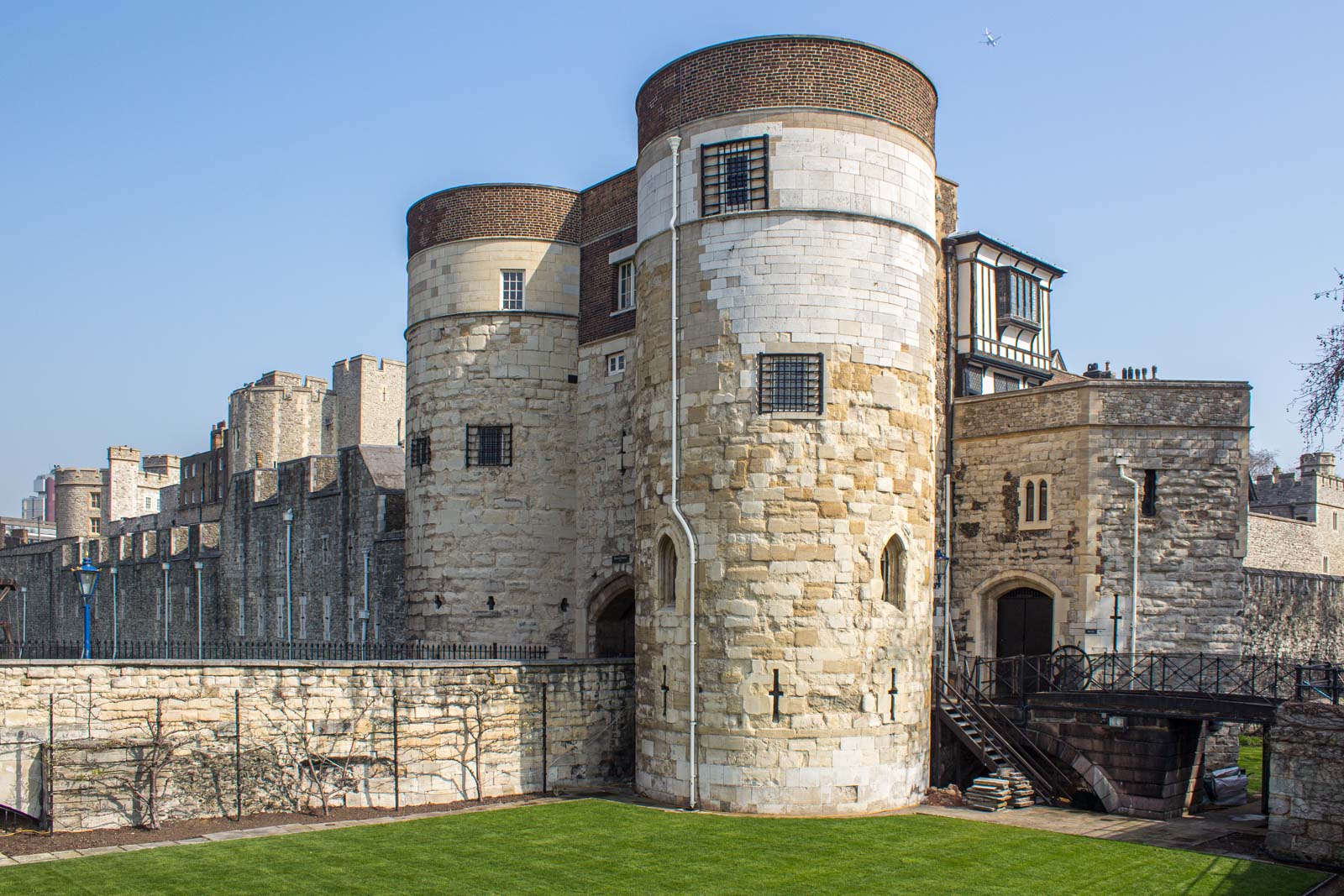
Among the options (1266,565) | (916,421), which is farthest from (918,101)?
(1266,565)

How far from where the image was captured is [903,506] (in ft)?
64.7

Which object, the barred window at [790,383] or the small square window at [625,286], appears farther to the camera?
the small square window at [625,286]

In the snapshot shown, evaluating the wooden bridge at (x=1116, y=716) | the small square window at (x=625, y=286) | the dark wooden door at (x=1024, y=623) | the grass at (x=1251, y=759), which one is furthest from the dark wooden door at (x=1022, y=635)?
the small square window at (x=625, y=286)

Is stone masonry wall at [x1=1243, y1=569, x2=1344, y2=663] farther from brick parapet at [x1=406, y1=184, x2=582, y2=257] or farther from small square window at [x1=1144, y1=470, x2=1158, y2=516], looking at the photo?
brick parapet at [x1=406, y1=184, x2=582, y2=257]

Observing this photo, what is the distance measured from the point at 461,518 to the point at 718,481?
8.07 meters

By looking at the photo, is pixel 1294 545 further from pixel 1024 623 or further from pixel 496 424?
pixel 496 424

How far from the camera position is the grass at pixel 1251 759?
75.0ft

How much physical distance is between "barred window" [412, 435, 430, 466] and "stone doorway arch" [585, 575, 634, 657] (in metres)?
4.58

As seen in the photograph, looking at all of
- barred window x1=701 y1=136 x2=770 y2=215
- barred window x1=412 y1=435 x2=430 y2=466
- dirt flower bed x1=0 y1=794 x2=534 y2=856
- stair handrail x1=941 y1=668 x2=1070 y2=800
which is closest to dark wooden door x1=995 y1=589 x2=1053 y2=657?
stair handrail x1=941 y1=668 x2=1070 y2=800

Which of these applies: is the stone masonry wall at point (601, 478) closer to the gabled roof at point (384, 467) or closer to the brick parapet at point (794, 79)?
the brick parapet at point (794, 79)

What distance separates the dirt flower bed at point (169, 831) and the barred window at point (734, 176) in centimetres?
1037

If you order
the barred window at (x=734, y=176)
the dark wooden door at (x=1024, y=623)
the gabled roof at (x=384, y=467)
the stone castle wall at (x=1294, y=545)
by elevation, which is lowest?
the dark wooden door at (x=1024, y=623)

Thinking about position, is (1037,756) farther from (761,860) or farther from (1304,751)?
(761,860)

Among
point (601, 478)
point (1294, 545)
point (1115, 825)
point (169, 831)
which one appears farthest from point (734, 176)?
point (1294, 545)
